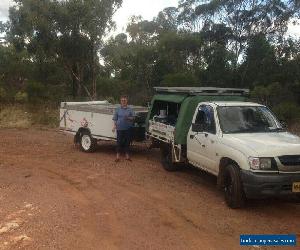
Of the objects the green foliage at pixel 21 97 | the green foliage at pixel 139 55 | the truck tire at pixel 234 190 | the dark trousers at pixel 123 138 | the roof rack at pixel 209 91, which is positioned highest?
the green foliage at pixel 139 55

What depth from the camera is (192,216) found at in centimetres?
751

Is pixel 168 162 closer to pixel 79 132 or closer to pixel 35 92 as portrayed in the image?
pixel 79 132

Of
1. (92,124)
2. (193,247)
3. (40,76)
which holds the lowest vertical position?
(193,247)

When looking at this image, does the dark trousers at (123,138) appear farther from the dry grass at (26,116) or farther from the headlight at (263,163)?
the dry grass at (26,116)

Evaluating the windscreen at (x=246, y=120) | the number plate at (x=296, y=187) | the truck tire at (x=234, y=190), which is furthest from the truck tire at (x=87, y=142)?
the number plate at (x=296, y=187)

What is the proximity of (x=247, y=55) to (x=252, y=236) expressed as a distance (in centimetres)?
2402

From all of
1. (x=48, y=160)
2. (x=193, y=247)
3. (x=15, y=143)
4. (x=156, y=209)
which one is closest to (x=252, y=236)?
(x=193, y=247)

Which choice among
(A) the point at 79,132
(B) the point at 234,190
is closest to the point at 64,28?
(A) the point at 79,132

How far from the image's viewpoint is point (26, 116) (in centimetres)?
2245

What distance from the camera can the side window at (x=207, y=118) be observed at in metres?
9.19

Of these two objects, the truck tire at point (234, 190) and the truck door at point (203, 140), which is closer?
the truck tire at point (234, 190)

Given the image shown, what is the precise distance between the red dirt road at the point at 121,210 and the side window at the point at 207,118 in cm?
130

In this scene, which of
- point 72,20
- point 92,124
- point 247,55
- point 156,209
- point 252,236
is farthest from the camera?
point 247,55

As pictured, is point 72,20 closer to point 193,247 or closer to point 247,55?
point 247,55
